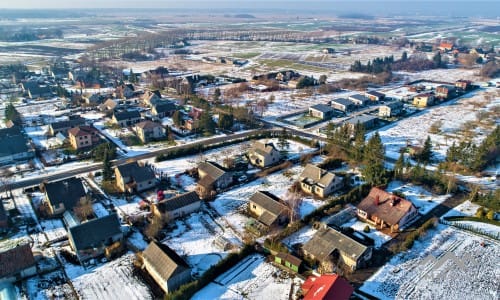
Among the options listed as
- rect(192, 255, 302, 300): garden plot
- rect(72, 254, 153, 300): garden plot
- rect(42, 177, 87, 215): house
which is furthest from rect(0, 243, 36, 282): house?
rect(192, 255, 302, 300): garden plot

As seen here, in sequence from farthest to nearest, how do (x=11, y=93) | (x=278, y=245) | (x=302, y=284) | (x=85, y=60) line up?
(x=85, y=60), (x=11, y=93), (x=278, y=245), (x=302, y=284)

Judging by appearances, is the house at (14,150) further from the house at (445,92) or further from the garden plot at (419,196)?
the house at (445,92)

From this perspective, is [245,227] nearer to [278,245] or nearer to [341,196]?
[278,245]

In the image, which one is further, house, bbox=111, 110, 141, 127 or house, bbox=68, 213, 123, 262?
house, bbox=111, 110, 141, 127

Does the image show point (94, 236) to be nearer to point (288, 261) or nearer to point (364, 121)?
point (288, 261)

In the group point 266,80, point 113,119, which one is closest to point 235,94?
point 266,80

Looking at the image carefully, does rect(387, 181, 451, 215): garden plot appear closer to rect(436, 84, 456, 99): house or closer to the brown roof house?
the brown roof house
